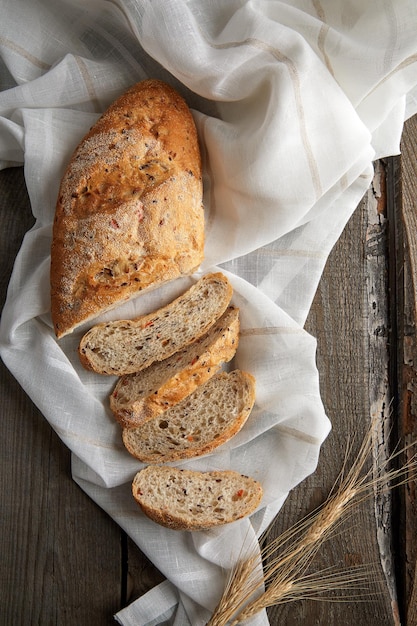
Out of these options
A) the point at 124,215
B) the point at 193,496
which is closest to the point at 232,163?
the point at 124,215

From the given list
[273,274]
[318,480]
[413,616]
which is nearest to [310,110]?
[273,274]

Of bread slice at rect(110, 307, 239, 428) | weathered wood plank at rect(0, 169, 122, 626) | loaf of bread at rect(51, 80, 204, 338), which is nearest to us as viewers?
loaf of bread at rect(51, 80, 204, 338)

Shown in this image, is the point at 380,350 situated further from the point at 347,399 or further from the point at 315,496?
the point at 315,496

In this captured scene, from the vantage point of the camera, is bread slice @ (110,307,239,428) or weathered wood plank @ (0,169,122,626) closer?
bread slice @ (110,307,239,428)

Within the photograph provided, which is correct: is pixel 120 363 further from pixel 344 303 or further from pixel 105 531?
pixel 344 303

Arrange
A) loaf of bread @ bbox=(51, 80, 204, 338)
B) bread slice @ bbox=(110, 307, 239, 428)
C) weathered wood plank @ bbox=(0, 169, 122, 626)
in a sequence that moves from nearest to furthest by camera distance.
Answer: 1. loaf of bread @ bbox=(51, 80, 204, 338)
2. bread slice @ bbox=(110, 307, 239, 428)
3. weathered wood plank @ bbox=(0, 169, 122, 626)

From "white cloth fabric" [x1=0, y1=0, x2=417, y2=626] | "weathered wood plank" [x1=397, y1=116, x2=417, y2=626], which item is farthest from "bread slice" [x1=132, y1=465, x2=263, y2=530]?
"weathered wood plank" [x1=397, y1=116, x2=417, y2=626]

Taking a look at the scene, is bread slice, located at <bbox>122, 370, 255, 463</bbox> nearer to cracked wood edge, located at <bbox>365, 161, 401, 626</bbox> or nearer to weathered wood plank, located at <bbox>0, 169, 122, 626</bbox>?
weathered wood plank, located at <bbox>0, 169, 122, 626</bbox>

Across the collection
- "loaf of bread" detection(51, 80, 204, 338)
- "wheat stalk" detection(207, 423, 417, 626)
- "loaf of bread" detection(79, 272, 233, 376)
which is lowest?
"wheat stalk" detection(207, 423, 417, 626)
